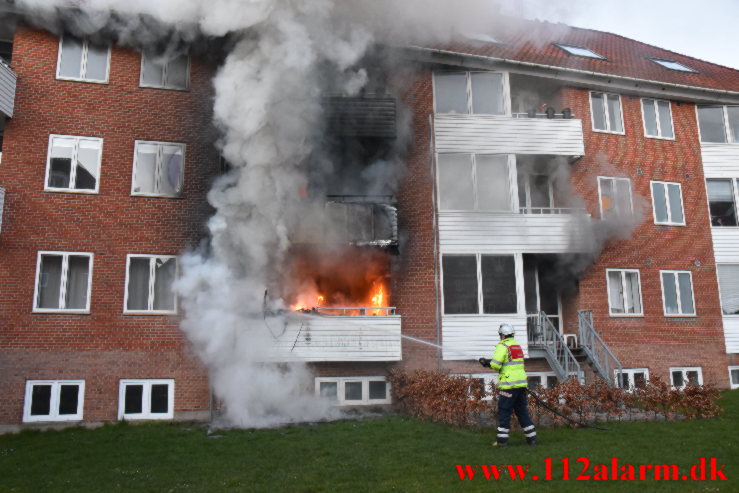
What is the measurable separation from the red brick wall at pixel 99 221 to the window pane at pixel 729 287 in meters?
13.4

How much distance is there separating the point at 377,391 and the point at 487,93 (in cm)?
787

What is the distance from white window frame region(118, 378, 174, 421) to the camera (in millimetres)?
11727

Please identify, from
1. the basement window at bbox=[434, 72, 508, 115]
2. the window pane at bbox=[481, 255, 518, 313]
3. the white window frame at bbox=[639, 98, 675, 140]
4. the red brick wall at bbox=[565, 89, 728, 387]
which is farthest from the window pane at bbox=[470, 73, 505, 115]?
the white window frame at bbox=[639, 98, 675, 140]

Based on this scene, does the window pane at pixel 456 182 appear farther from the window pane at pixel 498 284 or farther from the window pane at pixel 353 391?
the window pane at pixel 353 391

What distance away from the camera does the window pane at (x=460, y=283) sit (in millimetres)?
13594

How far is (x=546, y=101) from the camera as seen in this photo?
52.6 ft

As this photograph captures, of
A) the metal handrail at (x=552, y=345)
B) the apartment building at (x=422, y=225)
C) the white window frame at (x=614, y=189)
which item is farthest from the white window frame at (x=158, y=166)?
the white window frame at (x=614, y=189)

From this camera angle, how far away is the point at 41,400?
1141 cm

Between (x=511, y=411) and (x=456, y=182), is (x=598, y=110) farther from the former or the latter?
(x=511, y=411)

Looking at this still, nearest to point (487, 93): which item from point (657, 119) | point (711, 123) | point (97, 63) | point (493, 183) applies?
point (493, 183)

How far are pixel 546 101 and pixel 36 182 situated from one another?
41.4 feet

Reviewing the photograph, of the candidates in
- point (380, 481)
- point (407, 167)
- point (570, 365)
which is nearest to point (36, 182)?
point (407, 167)

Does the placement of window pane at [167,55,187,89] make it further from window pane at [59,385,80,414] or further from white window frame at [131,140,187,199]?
window pane at [59,385,80,414]

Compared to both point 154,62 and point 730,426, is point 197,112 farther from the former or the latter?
point 730,426
